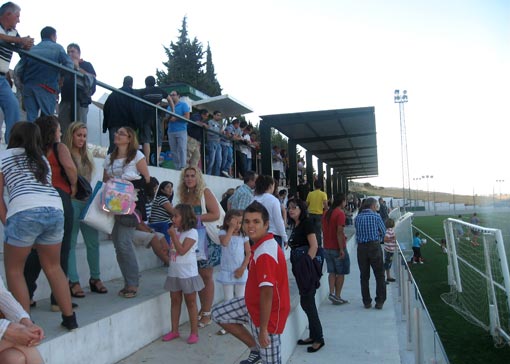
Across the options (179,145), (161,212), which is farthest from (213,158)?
(161,212)

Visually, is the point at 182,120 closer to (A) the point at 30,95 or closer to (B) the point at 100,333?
(A) the point at 30,95

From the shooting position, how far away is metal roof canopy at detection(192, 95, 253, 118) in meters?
13.1

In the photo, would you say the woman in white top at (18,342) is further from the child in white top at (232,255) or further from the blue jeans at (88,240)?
the child in white top at (232,255)

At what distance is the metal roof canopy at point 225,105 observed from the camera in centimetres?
1305

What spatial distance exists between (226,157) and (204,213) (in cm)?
Answer: 630

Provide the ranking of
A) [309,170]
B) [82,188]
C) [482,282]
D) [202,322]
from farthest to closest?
[309,170] → [482,282] → [202,322] → [82,188]

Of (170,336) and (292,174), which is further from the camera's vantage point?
(292,174)

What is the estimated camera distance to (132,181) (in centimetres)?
486

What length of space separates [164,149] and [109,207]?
661 cm

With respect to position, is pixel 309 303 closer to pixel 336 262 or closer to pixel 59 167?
pixel 336 262

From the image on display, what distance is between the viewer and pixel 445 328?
9812 mm

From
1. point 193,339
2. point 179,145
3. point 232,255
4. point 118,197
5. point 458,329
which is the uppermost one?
point 179,145

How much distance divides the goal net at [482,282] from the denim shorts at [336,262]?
251 cm

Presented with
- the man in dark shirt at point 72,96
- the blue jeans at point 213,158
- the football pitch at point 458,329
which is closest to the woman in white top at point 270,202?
the man in dark shirt at point 72,96
